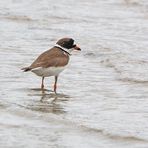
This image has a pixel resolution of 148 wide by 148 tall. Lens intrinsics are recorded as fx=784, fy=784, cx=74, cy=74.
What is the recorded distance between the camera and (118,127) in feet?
29.9

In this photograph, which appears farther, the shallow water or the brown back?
the brown back

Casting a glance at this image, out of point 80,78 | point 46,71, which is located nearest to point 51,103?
point 46,71

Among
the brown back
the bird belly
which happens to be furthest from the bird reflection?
the brown back

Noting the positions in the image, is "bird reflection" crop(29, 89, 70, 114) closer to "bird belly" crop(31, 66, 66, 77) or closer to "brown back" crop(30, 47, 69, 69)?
"bird belly" crop(31, 66, 66, 77)

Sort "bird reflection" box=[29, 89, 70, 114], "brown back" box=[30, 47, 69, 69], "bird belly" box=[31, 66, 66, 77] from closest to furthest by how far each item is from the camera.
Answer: "bird reflection" box=[29, 89, 70, 114] < "bird belly" box=[31, 66, 66, 77] < "brown back" box=[30, 47, 69, 69]

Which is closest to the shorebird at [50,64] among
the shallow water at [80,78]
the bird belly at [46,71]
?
the bird belly at [46,71]

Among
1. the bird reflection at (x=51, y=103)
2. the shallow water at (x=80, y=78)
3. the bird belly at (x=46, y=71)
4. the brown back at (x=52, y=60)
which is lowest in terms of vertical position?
the bird reflection at (x=51, y=103)

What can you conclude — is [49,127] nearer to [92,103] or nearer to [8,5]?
[92,103]

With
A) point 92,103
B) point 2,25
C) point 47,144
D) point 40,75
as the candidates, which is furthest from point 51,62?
point 2,25

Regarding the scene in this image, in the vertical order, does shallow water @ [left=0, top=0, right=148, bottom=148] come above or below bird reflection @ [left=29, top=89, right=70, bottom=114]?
above

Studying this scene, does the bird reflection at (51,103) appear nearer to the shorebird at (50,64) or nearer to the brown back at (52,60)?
the shorebird at (50,64)

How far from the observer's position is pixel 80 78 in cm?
1220

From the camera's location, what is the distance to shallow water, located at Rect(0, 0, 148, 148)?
347 inches

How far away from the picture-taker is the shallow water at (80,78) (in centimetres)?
882
